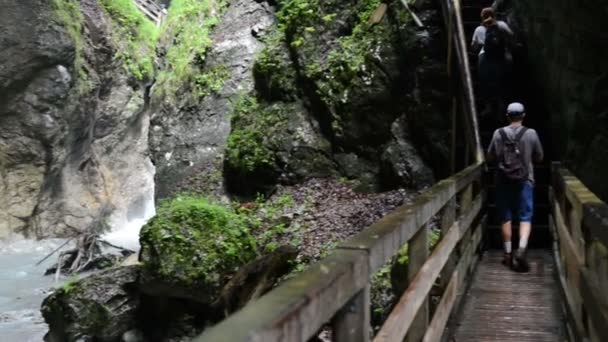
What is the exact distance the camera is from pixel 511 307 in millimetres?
6312

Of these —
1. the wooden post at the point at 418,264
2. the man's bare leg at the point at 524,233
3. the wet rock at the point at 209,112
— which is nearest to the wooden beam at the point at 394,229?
the wooden post at the point at 418,264

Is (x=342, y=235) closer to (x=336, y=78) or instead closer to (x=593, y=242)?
(x=336, y=78)

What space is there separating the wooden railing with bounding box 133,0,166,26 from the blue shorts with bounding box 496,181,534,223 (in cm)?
2593

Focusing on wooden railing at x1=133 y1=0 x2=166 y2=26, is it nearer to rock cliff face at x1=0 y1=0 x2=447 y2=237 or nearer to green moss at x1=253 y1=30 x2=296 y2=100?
rock cliff face at x1=0 y1=0 x2=447 y2=237

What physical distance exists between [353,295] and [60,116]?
21995mm

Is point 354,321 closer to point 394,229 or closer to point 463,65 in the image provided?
point 394,229

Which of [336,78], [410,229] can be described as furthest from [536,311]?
[336,78]

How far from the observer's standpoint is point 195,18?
19406 mm

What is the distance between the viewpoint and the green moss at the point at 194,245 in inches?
388

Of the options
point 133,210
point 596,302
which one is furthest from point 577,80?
point 133,210

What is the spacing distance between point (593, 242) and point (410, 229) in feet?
3.50

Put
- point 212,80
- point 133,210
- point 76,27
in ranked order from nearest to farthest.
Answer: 1. point 212,80
2. point 76,27
3. point 133,210

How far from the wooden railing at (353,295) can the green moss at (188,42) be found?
13.7 m

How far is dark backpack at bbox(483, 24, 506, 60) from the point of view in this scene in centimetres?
986
